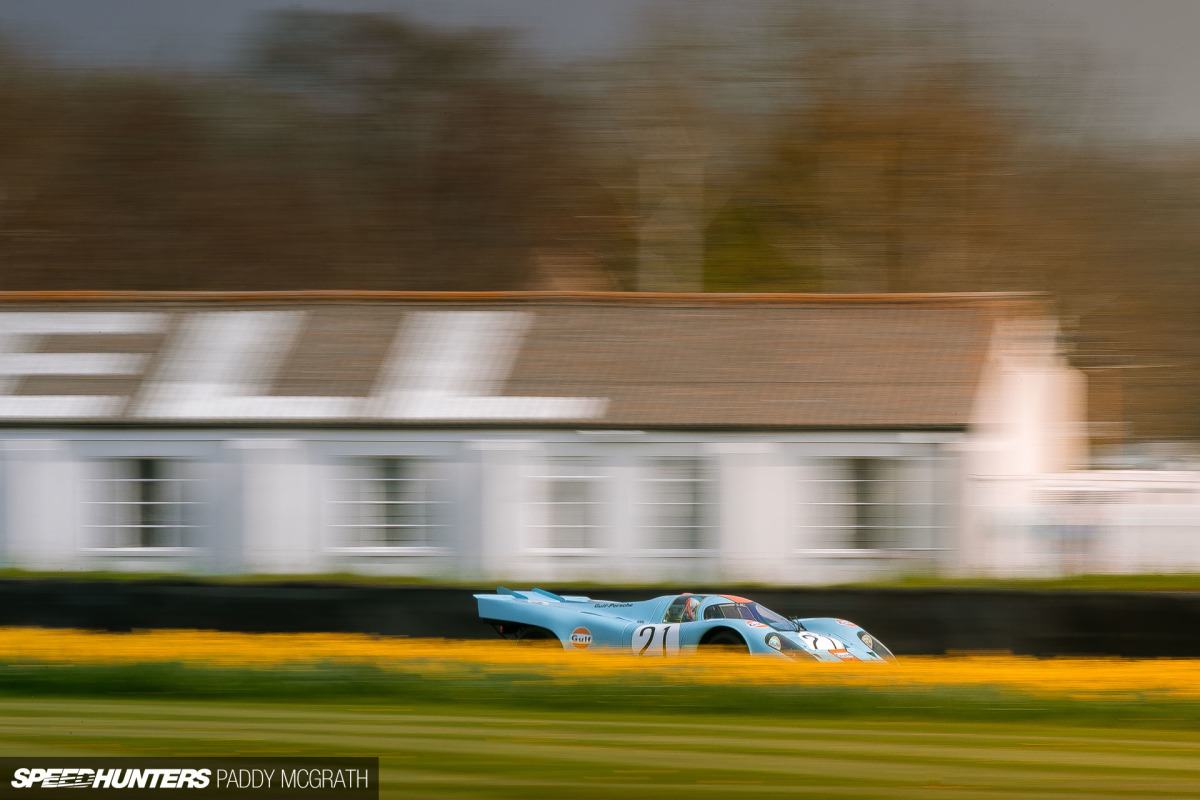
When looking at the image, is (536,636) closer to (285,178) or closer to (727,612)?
(727,612)

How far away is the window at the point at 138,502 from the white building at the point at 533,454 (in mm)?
30

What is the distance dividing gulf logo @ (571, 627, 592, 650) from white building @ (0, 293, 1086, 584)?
151 inches

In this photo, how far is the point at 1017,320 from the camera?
71.6 feet

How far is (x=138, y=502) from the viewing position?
1838 centimetres

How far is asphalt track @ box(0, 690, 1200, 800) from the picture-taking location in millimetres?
7281

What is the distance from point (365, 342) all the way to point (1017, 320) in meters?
10.3

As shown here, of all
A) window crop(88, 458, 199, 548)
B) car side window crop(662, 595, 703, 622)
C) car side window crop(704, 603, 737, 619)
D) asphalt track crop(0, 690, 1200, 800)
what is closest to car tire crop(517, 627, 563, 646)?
car side window crop(662, 595, 703, 622)

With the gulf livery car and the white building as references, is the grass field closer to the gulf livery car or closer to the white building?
the gulf livery car

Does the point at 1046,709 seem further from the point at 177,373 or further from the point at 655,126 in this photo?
the point at 655,126

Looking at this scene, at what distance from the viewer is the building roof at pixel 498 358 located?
707 inches

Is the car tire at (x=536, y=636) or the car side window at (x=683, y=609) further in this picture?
the car tire at (x=536, y=636)

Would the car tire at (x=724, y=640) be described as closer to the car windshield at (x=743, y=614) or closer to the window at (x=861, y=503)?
the car windshield at (x=743, y=614)

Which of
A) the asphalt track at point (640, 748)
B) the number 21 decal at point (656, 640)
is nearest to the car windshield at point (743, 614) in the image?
the number 21 decal at point (656, 640)

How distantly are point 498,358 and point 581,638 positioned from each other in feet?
21.3
